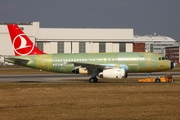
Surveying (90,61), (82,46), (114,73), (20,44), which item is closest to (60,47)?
(82,46)

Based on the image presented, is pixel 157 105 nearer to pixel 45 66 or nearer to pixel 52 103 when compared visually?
pixel 52 103

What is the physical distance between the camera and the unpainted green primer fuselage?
49.8 metres

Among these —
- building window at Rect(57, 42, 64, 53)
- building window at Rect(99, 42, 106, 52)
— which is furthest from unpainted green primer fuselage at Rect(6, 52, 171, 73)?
building window at Rect(99, 42, 106, 52)

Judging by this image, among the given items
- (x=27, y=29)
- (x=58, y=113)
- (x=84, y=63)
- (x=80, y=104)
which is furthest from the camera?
(x=27, y=29)

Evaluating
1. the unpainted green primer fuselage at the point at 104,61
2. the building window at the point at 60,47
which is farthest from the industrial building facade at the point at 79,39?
the unpainted green primer fuselage at the point at 104,61

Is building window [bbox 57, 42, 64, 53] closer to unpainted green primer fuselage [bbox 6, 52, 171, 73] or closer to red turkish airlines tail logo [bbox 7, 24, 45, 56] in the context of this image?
red turkish airlines tail logo [bbox 7, 24, 45, 56]

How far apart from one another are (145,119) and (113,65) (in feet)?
95.2

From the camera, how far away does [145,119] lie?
21.1 metres

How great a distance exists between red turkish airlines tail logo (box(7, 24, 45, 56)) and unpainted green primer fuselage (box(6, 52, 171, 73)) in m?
1.02

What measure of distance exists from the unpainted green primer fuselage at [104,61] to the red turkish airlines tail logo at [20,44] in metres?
1.02

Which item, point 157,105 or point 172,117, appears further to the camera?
point 157,105

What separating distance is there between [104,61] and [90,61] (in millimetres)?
1762

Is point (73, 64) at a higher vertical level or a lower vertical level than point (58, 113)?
higher

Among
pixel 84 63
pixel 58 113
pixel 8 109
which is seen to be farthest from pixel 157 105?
pixel 84 63
